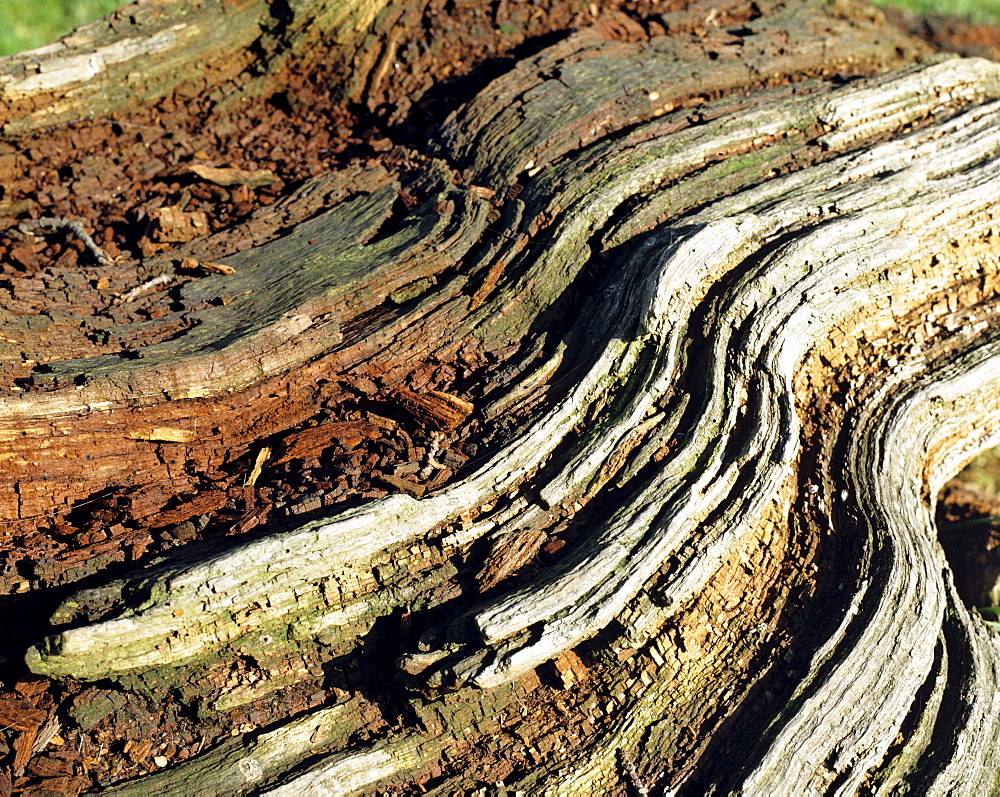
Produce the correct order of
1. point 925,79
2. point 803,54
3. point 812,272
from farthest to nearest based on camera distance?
point 803,54, point 925,79, point 812,272

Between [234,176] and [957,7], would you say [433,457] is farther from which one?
[957,7]

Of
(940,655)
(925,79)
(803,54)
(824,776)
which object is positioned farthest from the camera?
(803,54)

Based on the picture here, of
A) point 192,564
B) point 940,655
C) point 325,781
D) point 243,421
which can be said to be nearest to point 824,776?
point 940,655

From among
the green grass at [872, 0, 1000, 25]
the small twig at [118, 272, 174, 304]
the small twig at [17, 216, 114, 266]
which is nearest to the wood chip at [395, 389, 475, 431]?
the small twig at [118, 272, 174, 304]

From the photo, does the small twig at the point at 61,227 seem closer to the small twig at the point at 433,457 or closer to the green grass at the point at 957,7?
the small twig at the point at 433,457

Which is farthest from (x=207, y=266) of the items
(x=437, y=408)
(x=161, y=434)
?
(x=437, y=408)

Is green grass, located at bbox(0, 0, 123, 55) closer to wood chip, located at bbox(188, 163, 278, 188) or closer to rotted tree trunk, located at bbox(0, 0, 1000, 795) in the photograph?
rotted tree trunk, located at bbox(0, 0, 1000, 795)

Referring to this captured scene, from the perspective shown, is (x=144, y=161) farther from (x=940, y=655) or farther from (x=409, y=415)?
(x=940, y=655)
